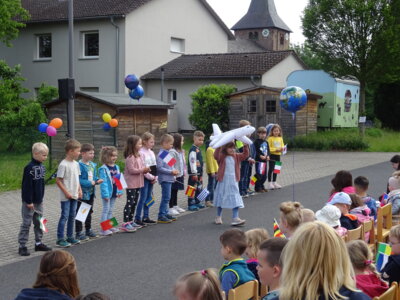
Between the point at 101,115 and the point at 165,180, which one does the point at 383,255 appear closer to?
the point at 165,180

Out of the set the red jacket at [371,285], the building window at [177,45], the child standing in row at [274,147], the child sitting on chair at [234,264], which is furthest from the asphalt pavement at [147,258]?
the building window at [177,45]

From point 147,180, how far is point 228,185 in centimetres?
148

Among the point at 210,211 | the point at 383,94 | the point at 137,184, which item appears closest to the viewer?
the point at 137,184

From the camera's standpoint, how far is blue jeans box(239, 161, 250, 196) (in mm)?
13781

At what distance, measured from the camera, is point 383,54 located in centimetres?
A: 3403

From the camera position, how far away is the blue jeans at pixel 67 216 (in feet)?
28.6

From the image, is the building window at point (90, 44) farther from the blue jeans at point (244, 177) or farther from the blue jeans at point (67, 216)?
the blue jeans at point (67, 216)

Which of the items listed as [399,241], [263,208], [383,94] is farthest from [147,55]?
[399,241]

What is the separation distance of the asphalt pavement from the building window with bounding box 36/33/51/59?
26249mm

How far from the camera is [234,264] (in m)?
4.89

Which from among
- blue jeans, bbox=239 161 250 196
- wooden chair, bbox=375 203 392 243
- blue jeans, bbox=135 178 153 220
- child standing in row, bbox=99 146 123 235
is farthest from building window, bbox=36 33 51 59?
wooden chair, bbox=375 203 392 243

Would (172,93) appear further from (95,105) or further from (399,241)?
(399,241)

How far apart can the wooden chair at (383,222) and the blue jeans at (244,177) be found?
620 cm

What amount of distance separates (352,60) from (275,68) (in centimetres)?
496
